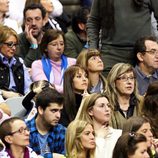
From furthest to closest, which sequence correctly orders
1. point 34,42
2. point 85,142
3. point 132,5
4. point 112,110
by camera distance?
1. point 34,42
2. point 132,5
3. point 112,110
4. point 85,142

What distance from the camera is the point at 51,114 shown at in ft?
28.2

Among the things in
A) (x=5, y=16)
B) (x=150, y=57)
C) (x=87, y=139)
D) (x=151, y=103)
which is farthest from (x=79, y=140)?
(x=5, y=16)

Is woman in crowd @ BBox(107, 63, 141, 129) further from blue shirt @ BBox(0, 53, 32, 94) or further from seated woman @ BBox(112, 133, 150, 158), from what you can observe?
seated woman @ BBox(112, 133, 150, 158)

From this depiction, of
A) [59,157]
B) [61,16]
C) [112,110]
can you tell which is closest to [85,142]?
[59,157]

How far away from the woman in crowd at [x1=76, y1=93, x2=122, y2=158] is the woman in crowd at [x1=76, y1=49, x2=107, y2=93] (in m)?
0.86

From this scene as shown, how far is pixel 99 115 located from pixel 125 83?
29.2 inches

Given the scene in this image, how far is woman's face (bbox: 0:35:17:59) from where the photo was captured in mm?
9820

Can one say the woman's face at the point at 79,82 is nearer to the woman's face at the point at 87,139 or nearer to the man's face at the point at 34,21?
the woman's face at the point at 87,139

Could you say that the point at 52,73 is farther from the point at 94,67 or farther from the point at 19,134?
the point at 19,134

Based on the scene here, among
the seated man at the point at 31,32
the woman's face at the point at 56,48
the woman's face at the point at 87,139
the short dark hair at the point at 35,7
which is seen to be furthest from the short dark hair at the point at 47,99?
the short dark hair at the point at 35,7

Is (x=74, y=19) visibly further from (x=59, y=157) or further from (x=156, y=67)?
(x=59, y=157)

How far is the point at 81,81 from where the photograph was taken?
9.50 metres

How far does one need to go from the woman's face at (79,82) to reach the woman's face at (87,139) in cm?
119

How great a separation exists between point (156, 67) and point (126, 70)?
823 millimetres
